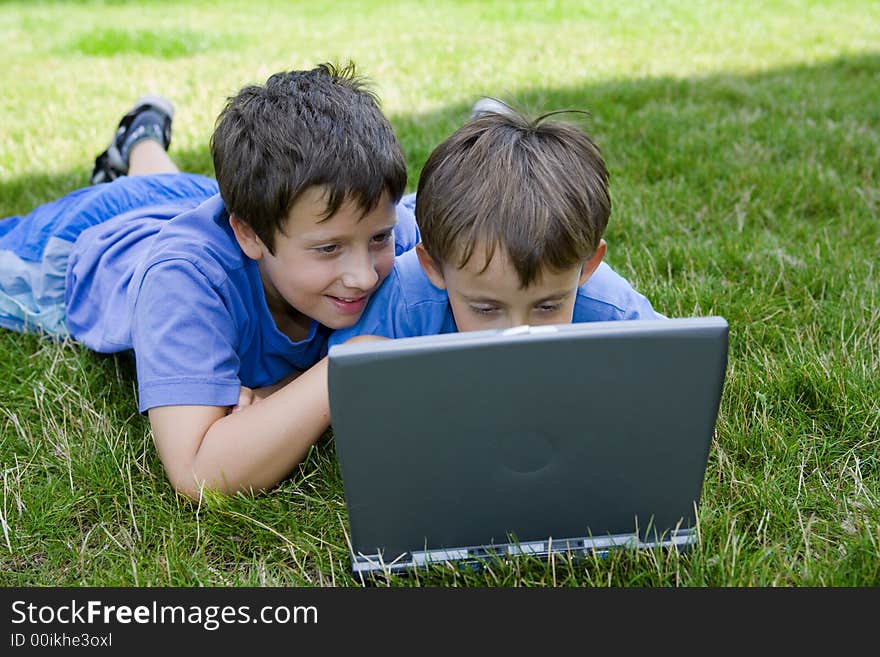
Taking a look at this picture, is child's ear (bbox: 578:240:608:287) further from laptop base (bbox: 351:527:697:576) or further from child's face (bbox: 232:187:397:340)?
laptop base (bbox: 351:527:697:576)

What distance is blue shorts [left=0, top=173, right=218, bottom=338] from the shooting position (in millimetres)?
2906

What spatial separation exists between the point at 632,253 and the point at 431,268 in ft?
4.21

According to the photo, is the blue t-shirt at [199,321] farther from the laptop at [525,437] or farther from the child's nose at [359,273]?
the laptop at [525,437]

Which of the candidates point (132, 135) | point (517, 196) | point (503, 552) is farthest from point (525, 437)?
point (132, 135)

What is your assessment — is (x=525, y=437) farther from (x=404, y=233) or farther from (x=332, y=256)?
(x=404, y=233)

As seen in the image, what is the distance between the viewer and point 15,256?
10.2ft

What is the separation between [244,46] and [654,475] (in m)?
6.24

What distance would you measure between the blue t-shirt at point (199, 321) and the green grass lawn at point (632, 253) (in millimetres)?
220

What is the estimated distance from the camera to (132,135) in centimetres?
380

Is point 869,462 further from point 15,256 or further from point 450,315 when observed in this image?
point 15,256

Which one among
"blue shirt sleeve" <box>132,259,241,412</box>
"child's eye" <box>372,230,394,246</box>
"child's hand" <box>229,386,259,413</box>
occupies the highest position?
"child's eye" <box>372,230,394,246</box>

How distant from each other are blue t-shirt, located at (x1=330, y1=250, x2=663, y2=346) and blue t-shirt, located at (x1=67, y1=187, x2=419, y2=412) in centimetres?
26

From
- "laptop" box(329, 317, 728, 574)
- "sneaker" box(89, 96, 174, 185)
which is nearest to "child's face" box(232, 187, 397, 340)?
"laptop" box(329, 317, 728, 574)

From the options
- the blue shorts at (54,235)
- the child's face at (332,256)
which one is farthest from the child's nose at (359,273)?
the blue shorts at (54,235)
